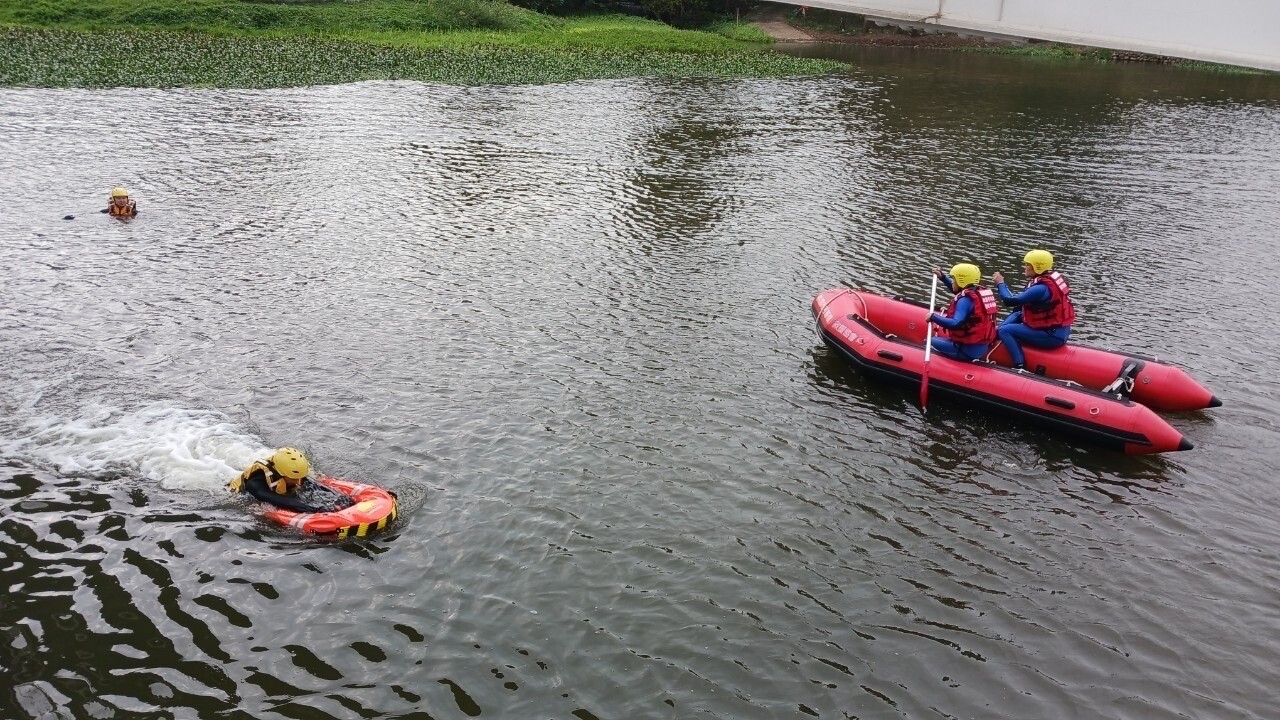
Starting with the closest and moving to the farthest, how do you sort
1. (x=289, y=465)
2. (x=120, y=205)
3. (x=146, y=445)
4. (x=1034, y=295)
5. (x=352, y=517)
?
(x=352, y=517), (x=289, y=465), (x=146, y=445), (x=1034, y=295), (x=120, y=205)

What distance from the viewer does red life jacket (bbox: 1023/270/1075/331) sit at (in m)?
14.2

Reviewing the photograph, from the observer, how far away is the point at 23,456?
1219 centimetres

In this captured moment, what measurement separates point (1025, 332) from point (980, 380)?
1.38 m

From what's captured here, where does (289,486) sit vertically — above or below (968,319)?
below

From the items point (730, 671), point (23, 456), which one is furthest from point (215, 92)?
point (730, 671)

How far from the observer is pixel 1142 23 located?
38.0 m

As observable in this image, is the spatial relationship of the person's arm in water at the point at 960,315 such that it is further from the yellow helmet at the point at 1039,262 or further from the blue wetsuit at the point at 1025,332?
the yellow helmet at the point at 1039,262

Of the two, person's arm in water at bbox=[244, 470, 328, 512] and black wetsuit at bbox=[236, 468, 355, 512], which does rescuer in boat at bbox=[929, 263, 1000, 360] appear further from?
person's arm in water at bbox=[244, 470, 328, 512]

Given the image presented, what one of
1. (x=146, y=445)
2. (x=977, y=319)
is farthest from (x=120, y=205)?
(x=977, y=319)

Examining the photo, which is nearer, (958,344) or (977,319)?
(977,319)

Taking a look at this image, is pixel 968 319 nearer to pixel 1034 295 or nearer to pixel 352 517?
pixel 1034 295

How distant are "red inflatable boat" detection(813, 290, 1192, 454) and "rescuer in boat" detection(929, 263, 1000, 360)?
338mm

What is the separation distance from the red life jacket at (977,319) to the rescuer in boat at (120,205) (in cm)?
1743

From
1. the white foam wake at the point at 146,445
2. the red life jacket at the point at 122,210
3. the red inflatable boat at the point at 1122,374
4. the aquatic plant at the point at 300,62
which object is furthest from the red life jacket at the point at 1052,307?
the aquatic plant at the point at 300,62
